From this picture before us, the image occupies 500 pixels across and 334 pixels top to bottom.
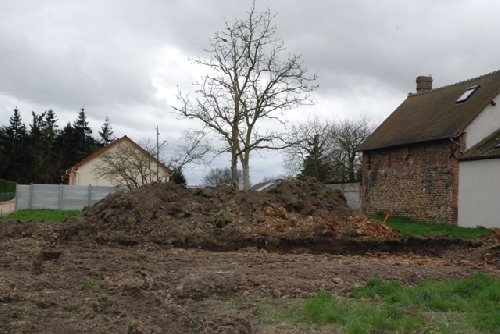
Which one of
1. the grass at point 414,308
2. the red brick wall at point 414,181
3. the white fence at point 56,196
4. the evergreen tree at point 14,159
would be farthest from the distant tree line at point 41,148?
the grass at point 414,308

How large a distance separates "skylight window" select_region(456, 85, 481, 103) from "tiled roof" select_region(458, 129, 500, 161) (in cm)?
288

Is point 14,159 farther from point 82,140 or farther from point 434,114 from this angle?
point 434,114

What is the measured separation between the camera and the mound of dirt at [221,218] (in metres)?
15.3

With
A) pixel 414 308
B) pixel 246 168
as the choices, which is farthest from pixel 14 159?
pixel 414 308

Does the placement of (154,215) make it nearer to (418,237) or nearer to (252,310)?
(418,237)

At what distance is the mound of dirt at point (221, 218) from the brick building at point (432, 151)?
6.76 metres

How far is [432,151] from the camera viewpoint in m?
25.0

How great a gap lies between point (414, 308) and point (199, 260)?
5611mm

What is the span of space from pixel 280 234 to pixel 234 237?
1.39 meters

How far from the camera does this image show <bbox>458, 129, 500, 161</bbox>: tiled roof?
835 inches

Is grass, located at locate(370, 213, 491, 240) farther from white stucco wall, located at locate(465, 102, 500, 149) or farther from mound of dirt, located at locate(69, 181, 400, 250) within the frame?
white stucco wall, located at locate(465, 102, 500, 149)

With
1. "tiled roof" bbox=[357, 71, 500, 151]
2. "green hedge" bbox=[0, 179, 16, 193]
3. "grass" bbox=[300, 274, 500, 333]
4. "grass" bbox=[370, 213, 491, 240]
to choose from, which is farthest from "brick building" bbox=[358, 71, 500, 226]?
"green hedge" bbox=[0, 179, 16, 193]

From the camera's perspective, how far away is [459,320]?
21.9 ft

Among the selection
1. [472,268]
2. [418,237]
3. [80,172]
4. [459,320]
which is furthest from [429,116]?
[80,172]
